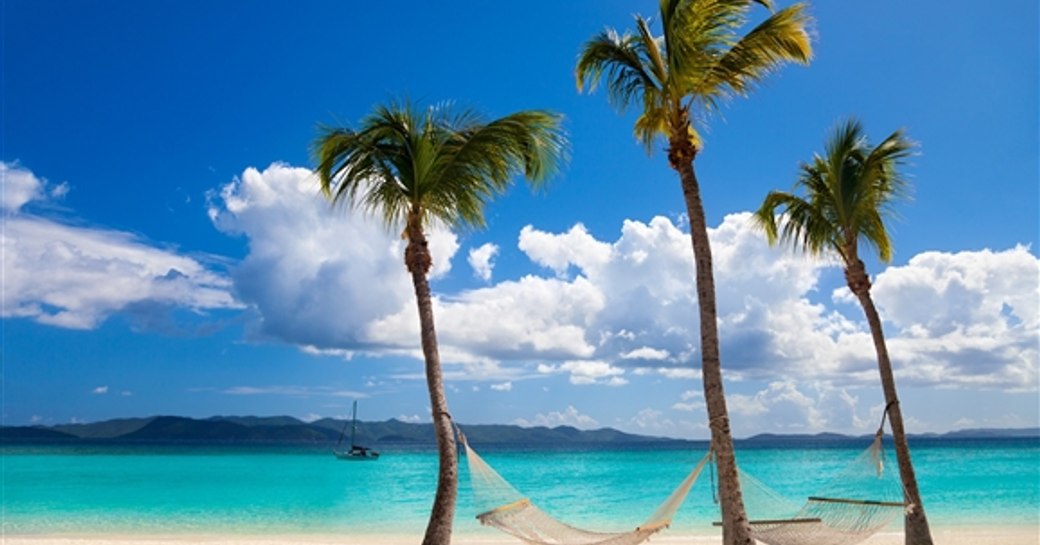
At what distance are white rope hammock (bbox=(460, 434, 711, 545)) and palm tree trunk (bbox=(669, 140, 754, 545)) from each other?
65 centimetres

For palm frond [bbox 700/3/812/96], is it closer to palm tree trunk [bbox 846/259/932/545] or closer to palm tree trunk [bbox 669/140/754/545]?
palm tree trunk [bbox 669/140/754/545]

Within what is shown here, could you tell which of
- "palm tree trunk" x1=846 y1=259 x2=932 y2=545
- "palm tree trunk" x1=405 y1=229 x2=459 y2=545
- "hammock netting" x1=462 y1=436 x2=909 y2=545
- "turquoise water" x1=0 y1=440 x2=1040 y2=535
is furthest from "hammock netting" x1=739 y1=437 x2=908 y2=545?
"turquoise water" x1=0 y1=440 x2=1040 y2=535

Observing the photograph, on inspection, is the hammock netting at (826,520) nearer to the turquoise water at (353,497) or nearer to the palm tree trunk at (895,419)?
the palm tree trunk at (895,419)

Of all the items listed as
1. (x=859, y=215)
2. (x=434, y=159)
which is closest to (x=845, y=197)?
(x=859, y=215)

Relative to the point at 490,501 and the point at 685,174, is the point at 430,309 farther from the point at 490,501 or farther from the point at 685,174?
the point at 685,174

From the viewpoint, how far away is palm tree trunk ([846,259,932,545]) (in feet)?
25.3

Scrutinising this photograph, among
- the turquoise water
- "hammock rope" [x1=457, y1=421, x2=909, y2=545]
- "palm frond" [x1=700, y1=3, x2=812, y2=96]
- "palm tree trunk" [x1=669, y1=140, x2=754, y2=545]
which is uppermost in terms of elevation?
"palm frond" [x1=700, y1=3, x2=812, y2=96]

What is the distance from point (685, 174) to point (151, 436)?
478ft

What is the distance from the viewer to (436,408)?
286 inches

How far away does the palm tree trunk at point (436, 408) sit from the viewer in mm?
6902

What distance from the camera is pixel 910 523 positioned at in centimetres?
776

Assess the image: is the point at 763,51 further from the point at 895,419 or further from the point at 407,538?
the point at 407,538

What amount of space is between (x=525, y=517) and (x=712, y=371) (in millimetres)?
2152

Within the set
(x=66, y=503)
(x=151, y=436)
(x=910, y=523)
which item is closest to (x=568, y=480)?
(x=66, y=503)
